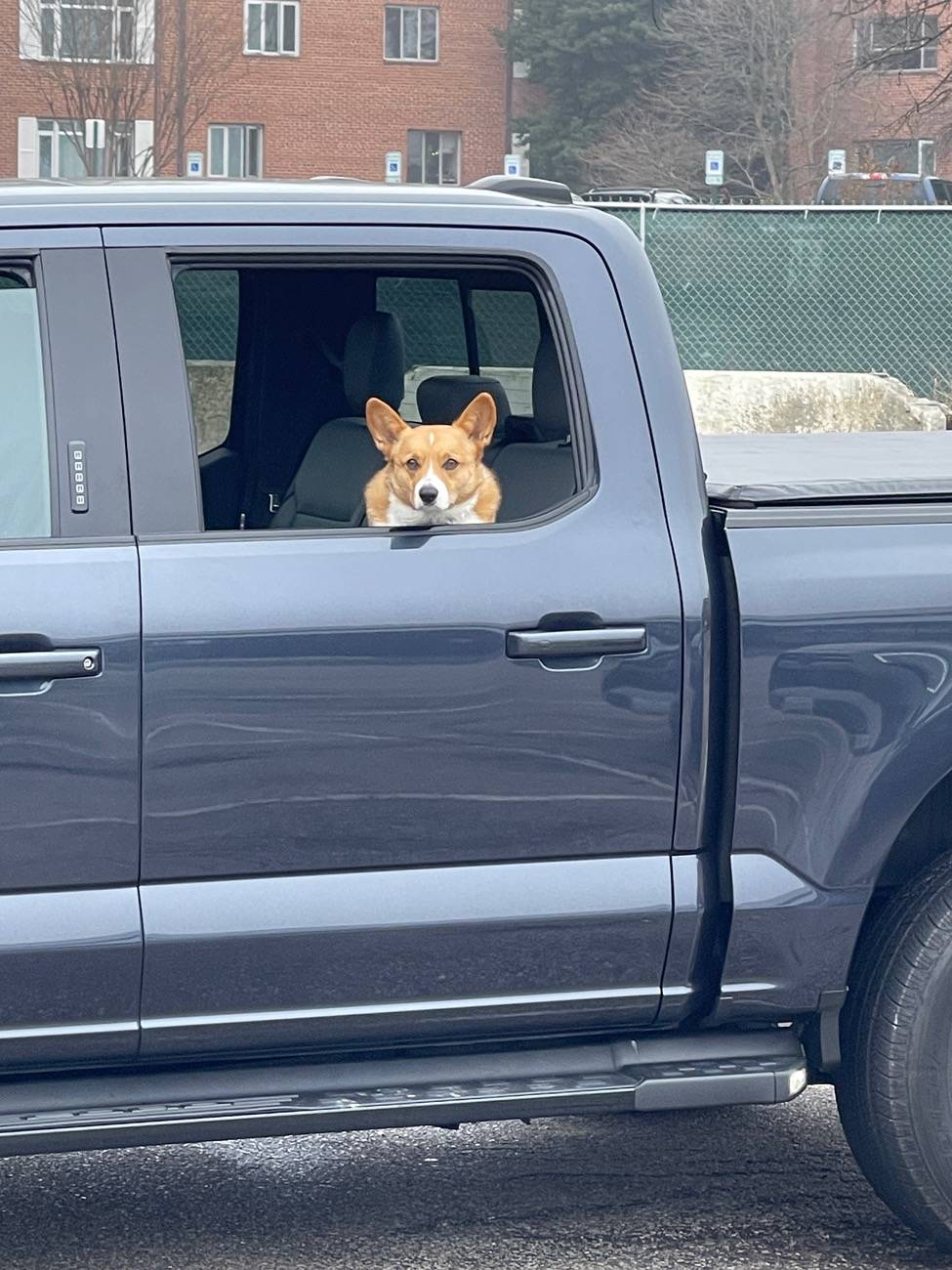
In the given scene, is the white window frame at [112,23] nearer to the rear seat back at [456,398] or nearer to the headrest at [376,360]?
the rear seat back at [456,398]

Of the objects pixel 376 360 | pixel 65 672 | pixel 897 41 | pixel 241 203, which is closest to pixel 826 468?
pixel 376 360

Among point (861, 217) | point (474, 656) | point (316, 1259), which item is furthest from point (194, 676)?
point (861, 217)

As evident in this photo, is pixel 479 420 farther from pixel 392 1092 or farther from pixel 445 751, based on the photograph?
pixel 392 1092

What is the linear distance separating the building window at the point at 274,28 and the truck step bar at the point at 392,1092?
48.6 metres

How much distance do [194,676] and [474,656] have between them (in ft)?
1.60

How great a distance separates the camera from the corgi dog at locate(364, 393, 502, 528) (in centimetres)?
367

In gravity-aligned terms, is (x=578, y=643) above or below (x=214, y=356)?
below

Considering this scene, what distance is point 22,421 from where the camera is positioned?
3.24m

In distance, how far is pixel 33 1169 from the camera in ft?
13.7

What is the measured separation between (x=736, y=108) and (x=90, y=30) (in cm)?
1750

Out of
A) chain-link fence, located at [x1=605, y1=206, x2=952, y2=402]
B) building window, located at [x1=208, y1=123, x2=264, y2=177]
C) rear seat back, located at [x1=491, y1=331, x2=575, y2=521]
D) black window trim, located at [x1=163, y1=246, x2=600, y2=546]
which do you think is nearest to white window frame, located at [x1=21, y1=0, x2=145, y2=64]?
building window, located at [x1=208, y1=123, x2=264, y2=177]

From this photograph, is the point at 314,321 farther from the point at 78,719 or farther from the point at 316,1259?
the point at 316,1259

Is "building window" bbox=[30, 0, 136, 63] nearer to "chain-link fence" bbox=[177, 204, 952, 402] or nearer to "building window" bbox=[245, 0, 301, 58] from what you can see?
"building window" bbox=[245, 0, 301, 58]

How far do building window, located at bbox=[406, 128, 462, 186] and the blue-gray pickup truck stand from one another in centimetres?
4887
